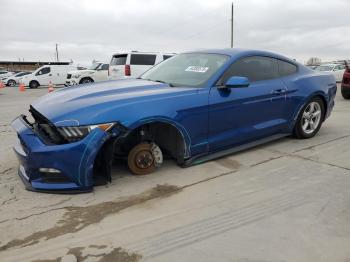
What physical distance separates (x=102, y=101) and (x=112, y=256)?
5.64ft

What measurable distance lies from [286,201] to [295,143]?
222 centimetres

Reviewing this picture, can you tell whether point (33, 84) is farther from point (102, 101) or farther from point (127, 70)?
point (102, 101)

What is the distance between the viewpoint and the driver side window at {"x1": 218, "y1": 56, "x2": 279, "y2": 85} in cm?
479

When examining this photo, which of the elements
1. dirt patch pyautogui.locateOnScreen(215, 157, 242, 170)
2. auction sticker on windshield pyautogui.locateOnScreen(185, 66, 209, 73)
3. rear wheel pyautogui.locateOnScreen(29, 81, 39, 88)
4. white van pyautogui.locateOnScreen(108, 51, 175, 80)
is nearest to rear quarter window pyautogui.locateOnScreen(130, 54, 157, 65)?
white van pyautogui.locateOnScreen(108, 51, 175, 80)

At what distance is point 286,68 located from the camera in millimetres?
5578

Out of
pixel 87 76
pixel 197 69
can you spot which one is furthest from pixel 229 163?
pixel 87 76

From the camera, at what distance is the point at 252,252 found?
275cm

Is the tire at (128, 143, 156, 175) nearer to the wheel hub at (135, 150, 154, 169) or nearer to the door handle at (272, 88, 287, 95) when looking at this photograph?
the wheel hub at (135, 150, 154, 169)

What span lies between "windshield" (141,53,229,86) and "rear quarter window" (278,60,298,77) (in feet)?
3.37

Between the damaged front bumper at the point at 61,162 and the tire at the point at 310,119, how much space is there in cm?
317

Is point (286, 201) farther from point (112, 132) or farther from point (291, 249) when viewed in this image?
point (112, 132)

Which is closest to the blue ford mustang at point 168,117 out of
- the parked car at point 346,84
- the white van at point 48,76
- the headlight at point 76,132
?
the headlight at point 76,132

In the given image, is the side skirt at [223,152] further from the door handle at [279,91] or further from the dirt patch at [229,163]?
the door handle at [279,91]

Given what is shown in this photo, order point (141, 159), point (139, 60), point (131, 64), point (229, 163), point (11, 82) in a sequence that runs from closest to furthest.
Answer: point (141, 159)
point (229, 163)
point (131, 64)
point (139, 60)
point (11, 82)
